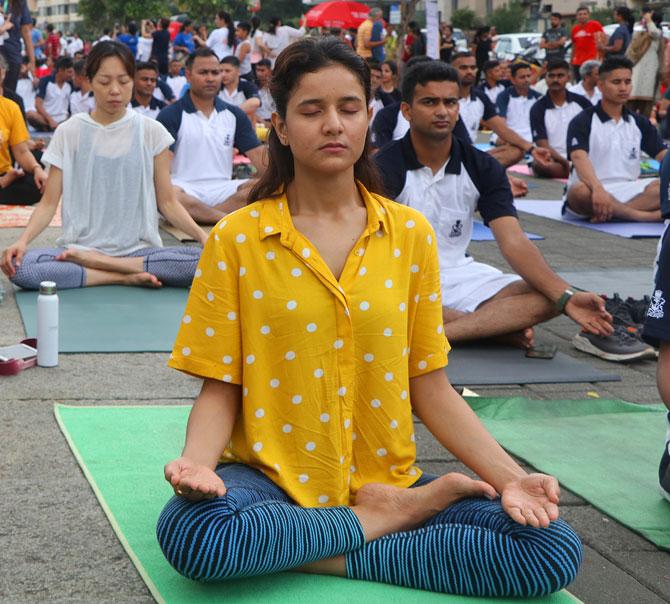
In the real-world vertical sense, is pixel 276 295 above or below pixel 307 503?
above

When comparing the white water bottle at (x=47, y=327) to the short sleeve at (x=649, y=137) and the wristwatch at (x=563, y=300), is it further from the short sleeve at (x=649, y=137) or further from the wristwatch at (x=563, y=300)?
the short sleeve at (x=649, y=137)

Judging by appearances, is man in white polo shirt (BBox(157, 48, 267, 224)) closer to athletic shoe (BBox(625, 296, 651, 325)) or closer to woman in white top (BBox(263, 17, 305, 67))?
athletic shoe (BBox(625, 296, 651, 325))

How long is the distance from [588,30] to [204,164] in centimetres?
1259

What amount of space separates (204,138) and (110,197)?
2526 mm

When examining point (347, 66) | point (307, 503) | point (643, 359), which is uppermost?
point (347, 66)

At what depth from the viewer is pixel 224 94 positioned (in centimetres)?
1356

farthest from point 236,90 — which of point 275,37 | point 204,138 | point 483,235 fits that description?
point 275,37

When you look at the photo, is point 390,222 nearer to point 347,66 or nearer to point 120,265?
point 347,66

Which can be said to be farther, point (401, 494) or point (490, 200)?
point (490, 200)

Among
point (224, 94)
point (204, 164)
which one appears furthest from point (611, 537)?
point (224, 94)

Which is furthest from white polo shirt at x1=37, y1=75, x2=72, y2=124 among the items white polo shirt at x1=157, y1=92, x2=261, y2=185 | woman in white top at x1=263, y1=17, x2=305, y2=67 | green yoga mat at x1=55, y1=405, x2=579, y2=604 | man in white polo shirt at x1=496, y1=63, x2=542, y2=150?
green yoga mat at x1=55, y1=405, x2=579, y2=604

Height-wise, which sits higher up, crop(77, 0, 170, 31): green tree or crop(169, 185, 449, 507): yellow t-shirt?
crop(169, 185, 449, 507): yellow t-shirt

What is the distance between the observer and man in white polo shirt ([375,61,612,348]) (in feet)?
17.6

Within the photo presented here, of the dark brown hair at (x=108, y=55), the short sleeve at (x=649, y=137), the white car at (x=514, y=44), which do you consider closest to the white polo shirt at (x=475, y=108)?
the short sleeve at (x=649, y=137)
